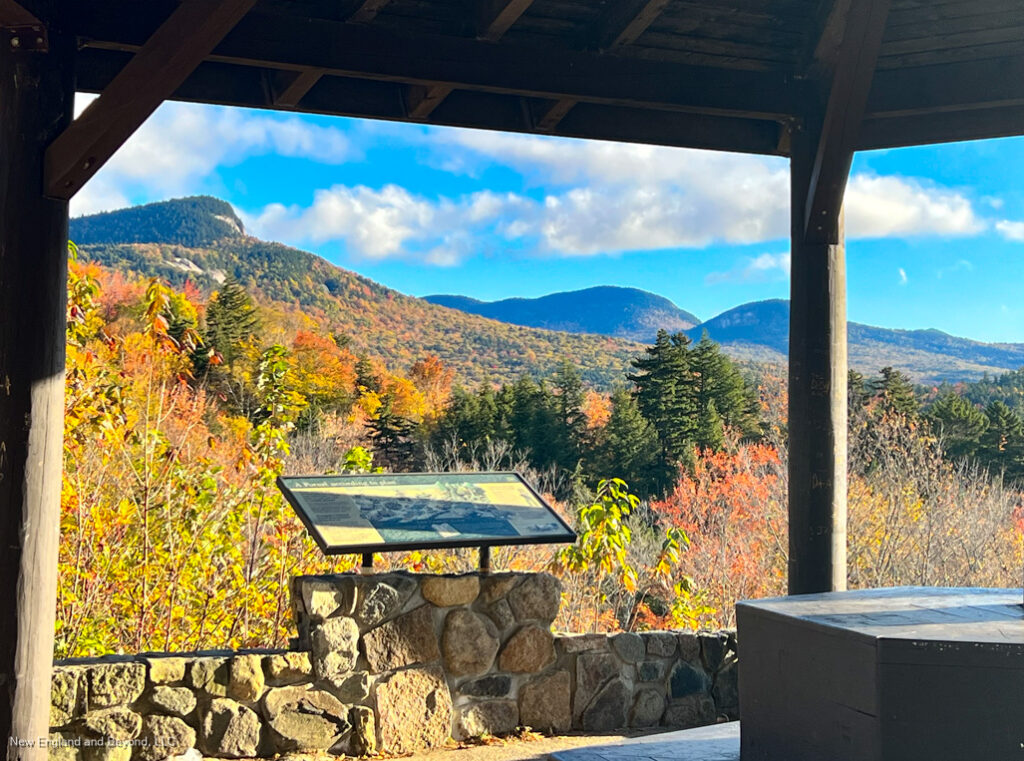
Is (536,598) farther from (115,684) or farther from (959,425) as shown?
(959,425)

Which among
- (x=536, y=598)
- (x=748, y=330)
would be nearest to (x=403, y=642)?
(x=536, y=598)

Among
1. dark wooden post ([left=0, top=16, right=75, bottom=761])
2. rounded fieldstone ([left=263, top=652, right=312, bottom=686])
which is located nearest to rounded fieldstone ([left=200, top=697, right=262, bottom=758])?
rounded fieldstone ([left=263, top=652, right=312, bottom=686])

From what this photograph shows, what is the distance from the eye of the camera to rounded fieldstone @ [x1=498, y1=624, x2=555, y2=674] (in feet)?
13.7

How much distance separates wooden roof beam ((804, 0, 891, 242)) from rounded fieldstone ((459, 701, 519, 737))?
7.35 ft

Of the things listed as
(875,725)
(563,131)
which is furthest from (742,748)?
(563,131)

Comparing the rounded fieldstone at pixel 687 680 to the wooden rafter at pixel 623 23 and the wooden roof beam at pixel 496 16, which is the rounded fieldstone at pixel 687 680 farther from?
the wooden roof beam at pixel 496 16

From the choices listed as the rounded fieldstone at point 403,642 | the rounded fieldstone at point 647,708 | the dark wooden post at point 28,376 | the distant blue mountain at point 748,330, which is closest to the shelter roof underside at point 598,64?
the dark wooden post at point 28,376

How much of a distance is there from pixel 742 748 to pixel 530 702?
1351 millimetres

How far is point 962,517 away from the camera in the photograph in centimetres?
1747

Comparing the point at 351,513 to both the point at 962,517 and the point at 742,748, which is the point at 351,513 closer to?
the point at 742,748

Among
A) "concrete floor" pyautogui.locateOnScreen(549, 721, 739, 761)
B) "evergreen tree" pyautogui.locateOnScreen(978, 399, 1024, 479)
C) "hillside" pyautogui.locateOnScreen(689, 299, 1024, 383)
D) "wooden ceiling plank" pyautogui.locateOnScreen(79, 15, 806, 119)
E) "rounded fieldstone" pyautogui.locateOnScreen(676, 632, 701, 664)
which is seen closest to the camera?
"concrete floor" pyautogui.locateOnScreen(549, 721, 739, 761)

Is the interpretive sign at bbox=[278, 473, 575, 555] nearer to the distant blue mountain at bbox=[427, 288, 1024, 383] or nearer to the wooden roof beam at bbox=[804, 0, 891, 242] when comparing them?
the wooden roof beam at bbox=[804, 0, 891, 242]

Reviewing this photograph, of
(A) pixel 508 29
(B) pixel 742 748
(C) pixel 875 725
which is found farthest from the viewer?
(A) pixel 508 29

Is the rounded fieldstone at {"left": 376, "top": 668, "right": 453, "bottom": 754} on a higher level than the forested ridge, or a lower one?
lower
